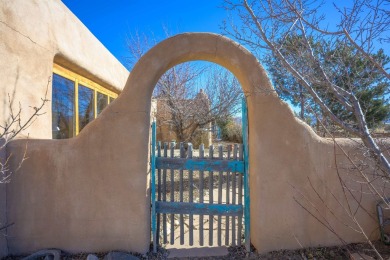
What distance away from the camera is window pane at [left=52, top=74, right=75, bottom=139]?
15.5ft

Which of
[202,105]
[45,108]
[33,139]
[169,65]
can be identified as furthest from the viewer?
[202,105]

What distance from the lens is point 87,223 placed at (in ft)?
11.6

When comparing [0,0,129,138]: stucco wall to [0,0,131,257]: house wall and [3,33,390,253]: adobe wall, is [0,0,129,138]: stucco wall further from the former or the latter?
[3,33,390,253]: adobe wall

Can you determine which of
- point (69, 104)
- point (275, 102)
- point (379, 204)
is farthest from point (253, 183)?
point (69, 104)

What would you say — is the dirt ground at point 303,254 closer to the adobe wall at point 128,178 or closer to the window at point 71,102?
the adobe wall at point 128,178

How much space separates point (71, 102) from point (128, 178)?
2.70 metres

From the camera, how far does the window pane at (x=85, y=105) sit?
575 cm

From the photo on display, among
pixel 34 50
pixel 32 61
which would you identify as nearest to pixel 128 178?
pixel 32 61

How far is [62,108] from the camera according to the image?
5012mm

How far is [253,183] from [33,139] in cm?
310

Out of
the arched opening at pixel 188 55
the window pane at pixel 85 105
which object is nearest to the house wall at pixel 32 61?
the window pane at pixel 85 105

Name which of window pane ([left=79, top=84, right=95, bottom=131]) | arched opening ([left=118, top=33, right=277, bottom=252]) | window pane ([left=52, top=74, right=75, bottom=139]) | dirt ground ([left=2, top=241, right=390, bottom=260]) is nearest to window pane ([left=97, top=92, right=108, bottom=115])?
window pane ([left=79, top=84, right=95, bottom=131])

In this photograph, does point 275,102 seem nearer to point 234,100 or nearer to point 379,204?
point 379,204

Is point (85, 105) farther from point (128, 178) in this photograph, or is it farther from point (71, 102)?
point (128, 178)
